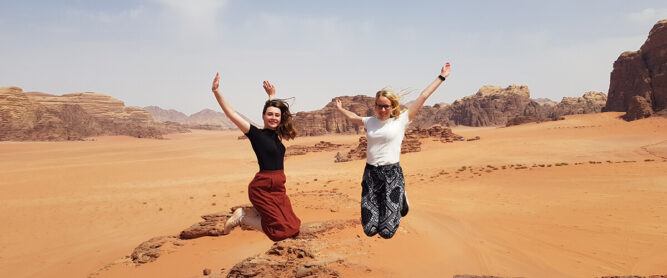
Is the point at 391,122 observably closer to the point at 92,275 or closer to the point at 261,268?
the point at 261,268

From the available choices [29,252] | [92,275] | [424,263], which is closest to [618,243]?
[424,263]

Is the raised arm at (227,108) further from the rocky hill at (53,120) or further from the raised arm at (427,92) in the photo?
the rocky hill at (53,120)

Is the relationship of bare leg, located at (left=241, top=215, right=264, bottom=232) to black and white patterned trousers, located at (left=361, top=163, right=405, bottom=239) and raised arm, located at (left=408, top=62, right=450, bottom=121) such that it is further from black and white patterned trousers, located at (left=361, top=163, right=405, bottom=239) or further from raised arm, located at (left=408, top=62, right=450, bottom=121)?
raised arm, located at (left=408, top=62, right=450, bottom=121)

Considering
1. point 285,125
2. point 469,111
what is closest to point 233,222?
point 285,125

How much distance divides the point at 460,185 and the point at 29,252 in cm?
1590

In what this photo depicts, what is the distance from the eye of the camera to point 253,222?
13.5ft

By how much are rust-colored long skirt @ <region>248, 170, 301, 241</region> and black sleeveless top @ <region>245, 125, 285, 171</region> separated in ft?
0.34

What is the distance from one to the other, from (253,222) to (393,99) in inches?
88.5

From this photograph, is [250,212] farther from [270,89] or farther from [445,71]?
[445,71]

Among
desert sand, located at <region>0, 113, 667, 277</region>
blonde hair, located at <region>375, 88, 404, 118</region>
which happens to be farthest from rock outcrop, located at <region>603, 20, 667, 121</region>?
blonde hair, located at <region>375, 88, 404, 118</region>

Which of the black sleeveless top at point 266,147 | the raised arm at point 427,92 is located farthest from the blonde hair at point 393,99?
the black sleeveless top at point 266,147

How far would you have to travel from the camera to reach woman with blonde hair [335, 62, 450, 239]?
13.3ft

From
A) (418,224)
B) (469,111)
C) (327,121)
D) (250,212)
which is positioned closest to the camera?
(250,212)

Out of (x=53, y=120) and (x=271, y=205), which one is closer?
(x=271, y=205)
